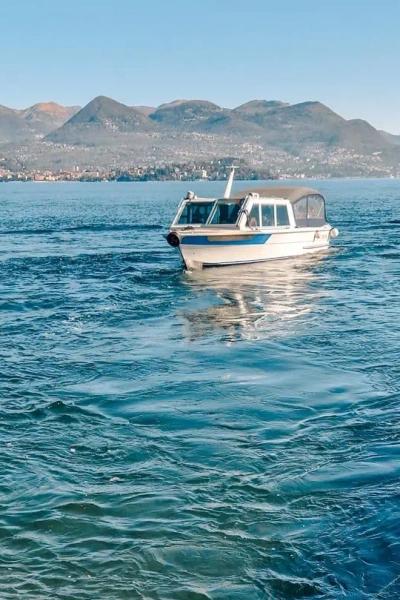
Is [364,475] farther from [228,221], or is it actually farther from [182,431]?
[228,221]

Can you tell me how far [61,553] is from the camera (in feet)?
30.6

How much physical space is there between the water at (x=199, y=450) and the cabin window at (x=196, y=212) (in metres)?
9.92

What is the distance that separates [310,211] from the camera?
43719 millimetres

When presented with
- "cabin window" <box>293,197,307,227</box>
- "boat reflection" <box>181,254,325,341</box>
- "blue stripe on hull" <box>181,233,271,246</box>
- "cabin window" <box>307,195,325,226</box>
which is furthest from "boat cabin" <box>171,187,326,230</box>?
"cabin window" <box>307,195,325,226</box>

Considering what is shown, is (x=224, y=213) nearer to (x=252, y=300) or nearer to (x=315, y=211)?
(x=315, y=211)

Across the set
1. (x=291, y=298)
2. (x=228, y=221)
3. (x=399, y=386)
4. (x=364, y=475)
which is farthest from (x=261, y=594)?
(x=228, y=221)

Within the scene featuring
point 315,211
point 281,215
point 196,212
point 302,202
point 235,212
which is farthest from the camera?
point 315,211

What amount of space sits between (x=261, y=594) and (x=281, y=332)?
46.5 ft

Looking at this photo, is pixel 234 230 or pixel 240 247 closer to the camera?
pixel 234 230

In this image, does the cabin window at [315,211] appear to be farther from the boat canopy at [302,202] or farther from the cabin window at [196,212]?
the cabin window at [196,212]

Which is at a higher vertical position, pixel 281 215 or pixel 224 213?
pixel 224 213

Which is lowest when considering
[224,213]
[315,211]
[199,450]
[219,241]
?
[199,450]

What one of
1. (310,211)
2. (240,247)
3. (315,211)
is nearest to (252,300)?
(240,247)

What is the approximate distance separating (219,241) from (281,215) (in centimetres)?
508
